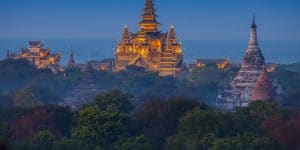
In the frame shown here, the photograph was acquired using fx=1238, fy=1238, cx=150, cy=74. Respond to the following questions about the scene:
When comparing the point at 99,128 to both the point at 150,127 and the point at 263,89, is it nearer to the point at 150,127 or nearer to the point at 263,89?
the point at 150,127

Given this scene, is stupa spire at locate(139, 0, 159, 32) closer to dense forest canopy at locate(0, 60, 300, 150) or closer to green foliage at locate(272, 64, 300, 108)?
green foliage at locate(272, 64, 300, 108)

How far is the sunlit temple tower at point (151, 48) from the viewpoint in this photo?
294ft

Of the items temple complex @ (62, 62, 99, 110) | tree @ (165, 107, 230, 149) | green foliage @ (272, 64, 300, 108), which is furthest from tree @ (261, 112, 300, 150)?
temple complex @ (62, 62, 99, 110)

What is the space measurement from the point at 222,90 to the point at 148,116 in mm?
38430

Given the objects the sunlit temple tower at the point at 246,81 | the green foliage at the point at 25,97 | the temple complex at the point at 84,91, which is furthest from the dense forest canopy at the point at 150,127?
the temple complex at the point at 84,91

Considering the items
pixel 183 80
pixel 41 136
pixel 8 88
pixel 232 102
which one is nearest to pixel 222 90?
pixel 232 102

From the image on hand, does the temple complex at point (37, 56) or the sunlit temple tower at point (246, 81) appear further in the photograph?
the temple complex at point (37, 56)

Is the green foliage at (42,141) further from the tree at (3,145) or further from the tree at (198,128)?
the tree at (3,145)

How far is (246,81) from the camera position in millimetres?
72188

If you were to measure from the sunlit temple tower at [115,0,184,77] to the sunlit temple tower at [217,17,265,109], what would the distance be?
49.2 ft

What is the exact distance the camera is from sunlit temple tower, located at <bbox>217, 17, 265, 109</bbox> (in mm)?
70812

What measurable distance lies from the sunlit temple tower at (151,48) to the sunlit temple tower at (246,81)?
14986 mm

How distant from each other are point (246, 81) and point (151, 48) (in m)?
18.5

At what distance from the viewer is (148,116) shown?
39.0 m
